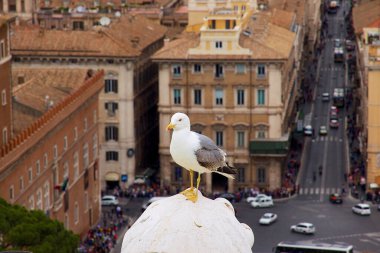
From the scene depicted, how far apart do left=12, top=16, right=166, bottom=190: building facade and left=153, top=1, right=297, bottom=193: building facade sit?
2.01m

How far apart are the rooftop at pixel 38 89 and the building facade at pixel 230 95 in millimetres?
7036

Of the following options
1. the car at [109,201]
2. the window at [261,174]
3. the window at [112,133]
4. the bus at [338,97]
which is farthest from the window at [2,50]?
the bus at [338,97]

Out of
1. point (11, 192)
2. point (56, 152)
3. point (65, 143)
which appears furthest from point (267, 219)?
point (11, 192)

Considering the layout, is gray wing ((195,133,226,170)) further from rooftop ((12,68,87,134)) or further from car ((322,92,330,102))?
car ((322,92,330,102))

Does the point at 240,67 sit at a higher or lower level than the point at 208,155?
lower

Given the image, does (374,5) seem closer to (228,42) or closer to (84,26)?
(84,26)

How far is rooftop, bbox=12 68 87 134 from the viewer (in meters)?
68.7

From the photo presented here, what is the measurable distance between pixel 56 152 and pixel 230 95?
2048 centimetres

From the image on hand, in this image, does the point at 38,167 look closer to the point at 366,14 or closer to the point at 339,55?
the point at 366,14

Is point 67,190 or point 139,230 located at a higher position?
point 139,230

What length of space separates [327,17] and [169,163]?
8760 centimetres

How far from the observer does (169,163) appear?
8625cm

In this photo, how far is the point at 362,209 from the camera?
77.5 meters

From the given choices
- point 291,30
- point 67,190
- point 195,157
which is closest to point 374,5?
point 291,30
